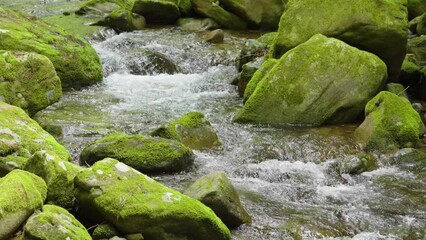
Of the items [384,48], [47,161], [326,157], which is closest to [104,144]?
[47,161]

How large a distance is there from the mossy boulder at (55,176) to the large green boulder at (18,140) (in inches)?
22.5

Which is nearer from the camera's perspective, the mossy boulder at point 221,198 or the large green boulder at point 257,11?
the mossy boulder at point 221,198

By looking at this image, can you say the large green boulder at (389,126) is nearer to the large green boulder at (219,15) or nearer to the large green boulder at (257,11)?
the large green boulder at (257,11)

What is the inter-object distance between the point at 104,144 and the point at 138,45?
8.98 meters

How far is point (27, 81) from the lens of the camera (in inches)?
368

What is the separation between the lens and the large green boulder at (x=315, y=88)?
11117mm

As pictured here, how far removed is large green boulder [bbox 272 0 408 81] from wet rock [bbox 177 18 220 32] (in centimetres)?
734

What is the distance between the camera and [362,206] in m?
7.56

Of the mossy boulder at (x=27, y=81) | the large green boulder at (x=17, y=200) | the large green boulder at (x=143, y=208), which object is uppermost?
the large green boulder at (x=17, y=200)

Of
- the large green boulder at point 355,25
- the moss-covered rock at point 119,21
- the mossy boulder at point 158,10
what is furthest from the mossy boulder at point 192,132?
the mossy boulder at point 158,10

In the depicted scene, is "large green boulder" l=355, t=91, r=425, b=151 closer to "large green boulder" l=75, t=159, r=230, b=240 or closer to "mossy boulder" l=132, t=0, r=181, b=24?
"large green boulder" l=75, t=159, r=230, b=240

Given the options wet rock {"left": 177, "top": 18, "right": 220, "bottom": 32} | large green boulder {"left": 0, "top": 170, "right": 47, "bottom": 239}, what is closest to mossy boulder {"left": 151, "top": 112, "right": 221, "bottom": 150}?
large green boulder {"left": 0, "top": 170, "right": 47, "bottom": 239}

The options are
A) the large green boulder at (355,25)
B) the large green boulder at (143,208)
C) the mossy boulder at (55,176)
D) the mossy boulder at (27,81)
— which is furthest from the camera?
the large green boulder at (355,25)

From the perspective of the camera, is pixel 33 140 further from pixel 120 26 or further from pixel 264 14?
pixel 264 14
